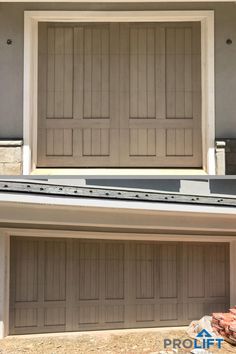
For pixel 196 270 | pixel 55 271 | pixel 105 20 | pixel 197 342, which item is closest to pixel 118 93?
pixel 105 20

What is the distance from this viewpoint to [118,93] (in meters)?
7.77

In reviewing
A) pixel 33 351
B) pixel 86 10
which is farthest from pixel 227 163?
pixel 33 351

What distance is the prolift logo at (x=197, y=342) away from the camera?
752 centimetres

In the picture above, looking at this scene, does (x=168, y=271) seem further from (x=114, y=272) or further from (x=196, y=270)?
(x=114, y=272)

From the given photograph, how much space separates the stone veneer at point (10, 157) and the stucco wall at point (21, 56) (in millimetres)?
145

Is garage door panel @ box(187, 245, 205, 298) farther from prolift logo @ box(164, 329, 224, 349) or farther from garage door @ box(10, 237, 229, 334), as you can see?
prolift logo @ box(164, 329, 224, 349)

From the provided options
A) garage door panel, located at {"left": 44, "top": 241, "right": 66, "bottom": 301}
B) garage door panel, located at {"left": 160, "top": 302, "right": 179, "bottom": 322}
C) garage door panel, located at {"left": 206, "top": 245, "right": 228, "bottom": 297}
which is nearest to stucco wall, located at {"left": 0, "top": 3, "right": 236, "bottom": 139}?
garage door panel, located at {"left": 44, "top": 241, "right": 66, "bottom": 301}

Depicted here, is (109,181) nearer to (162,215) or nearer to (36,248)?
(162,215)

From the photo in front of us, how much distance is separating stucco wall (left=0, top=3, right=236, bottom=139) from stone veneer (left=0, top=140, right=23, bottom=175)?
145mm

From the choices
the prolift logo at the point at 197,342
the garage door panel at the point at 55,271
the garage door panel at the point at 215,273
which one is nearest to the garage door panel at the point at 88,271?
the garage door panel at the point at 55,271

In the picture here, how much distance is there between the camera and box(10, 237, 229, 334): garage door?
8219mm

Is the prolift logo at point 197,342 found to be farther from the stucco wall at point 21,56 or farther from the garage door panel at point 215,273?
the stucco wall at point 21,56

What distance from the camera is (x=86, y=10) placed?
754cm

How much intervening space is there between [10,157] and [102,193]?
1.76m
